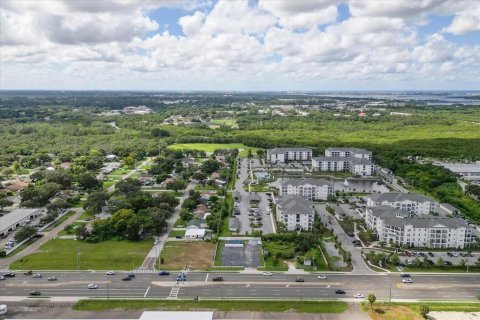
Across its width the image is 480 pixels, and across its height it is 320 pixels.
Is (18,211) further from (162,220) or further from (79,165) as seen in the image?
(79,165)

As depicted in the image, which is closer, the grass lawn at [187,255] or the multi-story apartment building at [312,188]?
the grass lawn at [187,255]

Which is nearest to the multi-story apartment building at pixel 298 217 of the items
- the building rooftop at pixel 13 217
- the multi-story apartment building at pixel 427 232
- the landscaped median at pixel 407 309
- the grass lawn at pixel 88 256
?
the multi-story apartment building at pixel 427 232

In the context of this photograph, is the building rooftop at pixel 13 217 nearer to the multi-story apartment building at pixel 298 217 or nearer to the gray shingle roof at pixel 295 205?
the gray shingle roof at pixel 295 205

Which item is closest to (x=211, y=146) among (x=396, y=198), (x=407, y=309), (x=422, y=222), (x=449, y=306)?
(x=396, y=198)

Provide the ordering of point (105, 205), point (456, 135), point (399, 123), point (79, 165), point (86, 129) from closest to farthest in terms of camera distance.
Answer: point (105, 205), point (79, 165), point (456, 135), point (86, 129), point (399, 123)

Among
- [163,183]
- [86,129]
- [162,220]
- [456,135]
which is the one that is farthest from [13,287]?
[456,135]

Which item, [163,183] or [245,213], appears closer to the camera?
[245,213]

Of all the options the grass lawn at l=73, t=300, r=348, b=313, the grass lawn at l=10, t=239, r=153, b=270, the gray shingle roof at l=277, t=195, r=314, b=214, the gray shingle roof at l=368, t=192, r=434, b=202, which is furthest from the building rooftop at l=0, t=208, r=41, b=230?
the gray shingle roof at l=368, t=192, r=434, b=202
